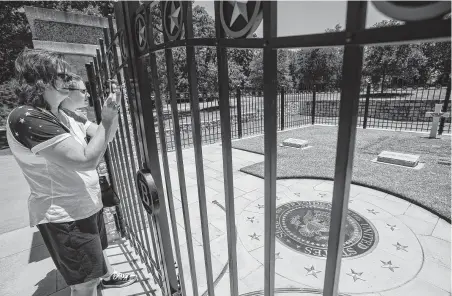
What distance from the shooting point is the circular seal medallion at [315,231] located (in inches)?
118

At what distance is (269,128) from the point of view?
70 centimetres

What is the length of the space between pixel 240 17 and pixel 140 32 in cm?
85

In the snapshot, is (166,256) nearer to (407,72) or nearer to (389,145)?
(389,145)

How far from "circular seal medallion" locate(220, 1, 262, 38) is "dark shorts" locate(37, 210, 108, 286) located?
5.71 ft

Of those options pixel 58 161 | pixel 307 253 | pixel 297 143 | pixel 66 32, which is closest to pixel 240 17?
pixel 58 161

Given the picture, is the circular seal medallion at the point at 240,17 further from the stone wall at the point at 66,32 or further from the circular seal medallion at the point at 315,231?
the stone wall at the point at 66,32

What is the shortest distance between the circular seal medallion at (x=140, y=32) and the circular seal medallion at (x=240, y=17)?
2.22 feet

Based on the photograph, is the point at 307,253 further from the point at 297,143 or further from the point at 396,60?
the point at 396,60

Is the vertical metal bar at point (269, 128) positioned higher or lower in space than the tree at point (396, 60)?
lower

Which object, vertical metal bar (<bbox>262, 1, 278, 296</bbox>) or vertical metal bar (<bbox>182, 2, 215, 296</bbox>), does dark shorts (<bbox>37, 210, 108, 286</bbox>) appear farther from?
vertical metal bar (<bbox>262, 1, 278, 296</bbox>)

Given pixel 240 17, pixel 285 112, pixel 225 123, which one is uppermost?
pixel 240 17

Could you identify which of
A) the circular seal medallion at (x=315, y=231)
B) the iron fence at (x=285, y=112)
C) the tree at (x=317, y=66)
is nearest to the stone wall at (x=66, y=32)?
the iron fence at (x=285, y=112)

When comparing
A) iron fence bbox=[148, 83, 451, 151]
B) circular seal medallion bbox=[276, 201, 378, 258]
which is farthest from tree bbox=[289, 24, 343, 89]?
circular seal medallion bbox=[276, 201, 378, 258]

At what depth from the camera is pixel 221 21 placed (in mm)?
689
